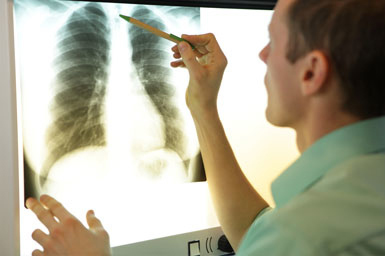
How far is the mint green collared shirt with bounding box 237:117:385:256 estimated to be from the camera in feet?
1.81

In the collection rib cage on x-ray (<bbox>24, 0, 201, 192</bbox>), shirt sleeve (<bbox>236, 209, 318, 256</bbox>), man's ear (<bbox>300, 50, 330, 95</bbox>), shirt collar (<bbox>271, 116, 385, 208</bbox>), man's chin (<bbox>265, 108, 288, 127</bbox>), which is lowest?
shirt sleeve (<bbox>236, 209, 318, 256</bbox>)

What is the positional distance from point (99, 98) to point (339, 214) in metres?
0.60

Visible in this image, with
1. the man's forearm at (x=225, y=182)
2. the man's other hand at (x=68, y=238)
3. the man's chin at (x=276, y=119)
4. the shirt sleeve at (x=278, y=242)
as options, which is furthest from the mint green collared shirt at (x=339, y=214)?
the man's forearm at (x=225, y=182)

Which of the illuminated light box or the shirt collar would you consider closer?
the shirt collar

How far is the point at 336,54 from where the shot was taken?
684 millimetres

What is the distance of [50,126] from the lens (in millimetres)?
933

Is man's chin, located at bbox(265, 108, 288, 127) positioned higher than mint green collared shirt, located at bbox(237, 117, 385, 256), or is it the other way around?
man's chin, located at bbox(265, 108, 288, 127)

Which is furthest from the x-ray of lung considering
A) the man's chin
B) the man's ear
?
the man's ear

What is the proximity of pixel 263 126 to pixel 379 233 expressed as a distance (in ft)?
2.30

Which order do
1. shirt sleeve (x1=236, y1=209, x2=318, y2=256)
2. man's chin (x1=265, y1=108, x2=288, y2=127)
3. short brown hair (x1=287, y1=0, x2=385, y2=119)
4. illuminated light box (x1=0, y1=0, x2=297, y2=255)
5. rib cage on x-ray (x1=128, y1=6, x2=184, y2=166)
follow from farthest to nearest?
rib cage on x-ray (x1=128, y1=6, x2=184, y2=166) < illuminated light box (x1=0, y1=0, x2=297, y2=255) < man's chin (x1=265, y1=108, x2=288, y2=127) < short brown hair (x1=287, y1=0, x2=385, y2=119) < shirt sleeve (x1=236, y1=209, x2=318, y2=256)

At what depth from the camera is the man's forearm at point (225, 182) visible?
1077 mm

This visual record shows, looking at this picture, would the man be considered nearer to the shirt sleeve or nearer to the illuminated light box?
the shirt sleeve

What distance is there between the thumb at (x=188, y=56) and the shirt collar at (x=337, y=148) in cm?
39

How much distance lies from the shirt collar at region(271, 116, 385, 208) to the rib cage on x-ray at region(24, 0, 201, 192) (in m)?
0.44
